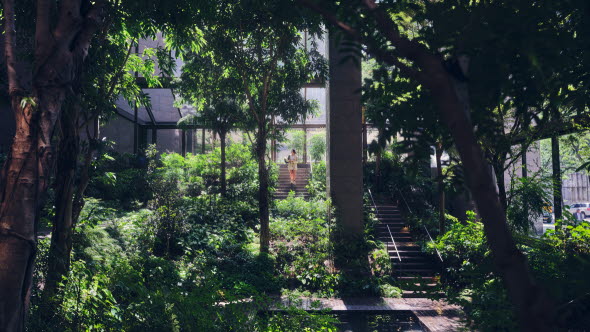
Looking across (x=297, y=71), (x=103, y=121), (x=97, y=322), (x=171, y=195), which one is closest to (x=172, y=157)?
(x=171, y=195)

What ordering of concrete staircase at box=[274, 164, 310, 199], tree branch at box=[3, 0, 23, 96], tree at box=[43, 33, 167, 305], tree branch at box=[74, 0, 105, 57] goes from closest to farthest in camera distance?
tree branch at box=[3, 0, 23, 96], tree branch at box=[74, 0, 105, 57], tree at box=[43, 33, 167, 305], concrete staircase at box=[274, 164, 310, 199]

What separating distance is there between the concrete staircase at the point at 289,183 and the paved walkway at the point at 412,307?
27.7 ft

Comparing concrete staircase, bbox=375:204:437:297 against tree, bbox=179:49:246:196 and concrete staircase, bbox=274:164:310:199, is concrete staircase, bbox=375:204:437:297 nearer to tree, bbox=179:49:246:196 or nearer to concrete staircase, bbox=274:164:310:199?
concrete staircase, bbox=274:164:310:199

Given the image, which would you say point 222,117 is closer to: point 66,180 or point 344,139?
point 344,139

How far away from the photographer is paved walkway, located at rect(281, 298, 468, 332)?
26.5ft

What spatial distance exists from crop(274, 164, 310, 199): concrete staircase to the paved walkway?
8.43m

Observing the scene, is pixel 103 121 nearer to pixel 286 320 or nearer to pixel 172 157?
pixel 286 320

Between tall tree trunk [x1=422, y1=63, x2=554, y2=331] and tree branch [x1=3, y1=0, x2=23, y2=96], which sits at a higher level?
tree branch [x1=3, y1=0, x2=23, y2=96]

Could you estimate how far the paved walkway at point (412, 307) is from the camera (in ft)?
26.5

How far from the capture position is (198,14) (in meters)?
7.51

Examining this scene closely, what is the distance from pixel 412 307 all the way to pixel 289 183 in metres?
11.8

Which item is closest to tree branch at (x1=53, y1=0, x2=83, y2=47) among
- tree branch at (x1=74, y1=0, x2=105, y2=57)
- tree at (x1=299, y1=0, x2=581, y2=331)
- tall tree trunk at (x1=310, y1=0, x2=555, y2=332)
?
tree branch at (x1=74, y1=0, x2=105, y2=57)

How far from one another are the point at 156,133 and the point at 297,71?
1258 cm

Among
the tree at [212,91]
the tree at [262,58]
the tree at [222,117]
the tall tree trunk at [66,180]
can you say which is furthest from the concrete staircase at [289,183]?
the tall tree trunk at [66,180]
